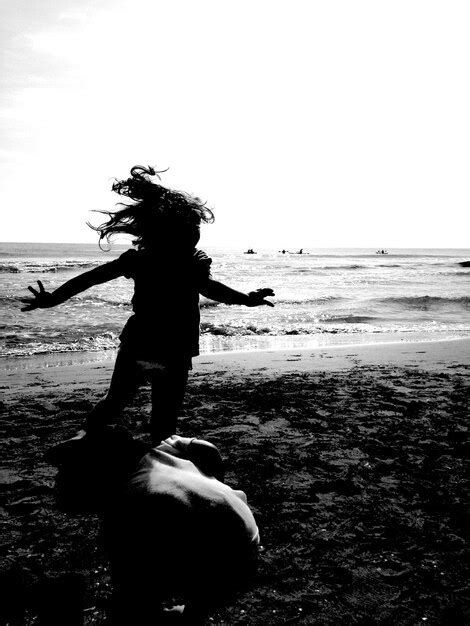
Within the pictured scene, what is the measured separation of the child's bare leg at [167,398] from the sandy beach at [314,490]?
69cm

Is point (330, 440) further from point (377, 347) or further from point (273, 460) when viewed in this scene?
point (377, 347)

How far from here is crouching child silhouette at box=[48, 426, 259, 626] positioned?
1529 millimetres

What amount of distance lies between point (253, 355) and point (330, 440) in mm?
4928

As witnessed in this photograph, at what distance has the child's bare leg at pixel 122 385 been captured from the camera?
101 inches

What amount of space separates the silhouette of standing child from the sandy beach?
86 cm

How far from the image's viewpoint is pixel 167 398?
2.85 m

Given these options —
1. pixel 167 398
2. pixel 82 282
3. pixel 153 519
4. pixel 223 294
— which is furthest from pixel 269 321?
pixel 153 519

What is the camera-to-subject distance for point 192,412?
4.90 m

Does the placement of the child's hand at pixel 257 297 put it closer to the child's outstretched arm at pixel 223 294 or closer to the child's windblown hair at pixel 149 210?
the child's outstretched arm at pixel 223 294

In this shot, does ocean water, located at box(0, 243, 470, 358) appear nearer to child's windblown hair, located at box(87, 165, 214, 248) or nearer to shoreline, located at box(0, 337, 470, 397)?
shoreline, located at box(0, 337, 470, 397)

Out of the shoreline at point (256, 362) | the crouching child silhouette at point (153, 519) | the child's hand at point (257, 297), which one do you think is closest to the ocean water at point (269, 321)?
the shoreline at point (256, 362)

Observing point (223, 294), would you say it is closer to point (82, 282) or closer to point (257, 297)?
point (257, 297)

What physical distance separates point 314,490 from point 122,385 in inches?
60.0

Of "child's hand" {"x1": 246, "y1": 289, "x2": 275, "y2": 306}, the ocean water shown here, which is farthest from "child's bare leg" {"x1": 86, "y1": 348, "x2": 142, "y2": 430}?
the ocean water
